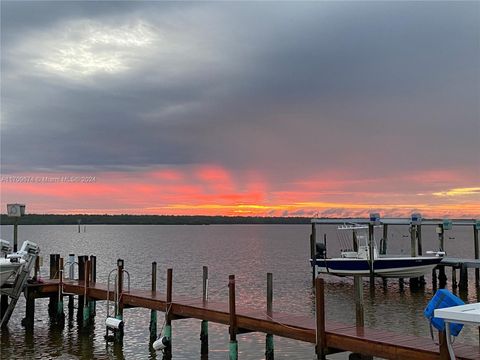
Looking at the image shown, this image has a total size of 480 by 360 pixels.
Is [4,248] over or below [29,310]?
over

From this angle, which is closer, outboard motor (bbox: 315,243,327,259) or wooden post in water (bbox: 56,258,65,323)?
wooden post in water (bbox: 56,258,65,323)

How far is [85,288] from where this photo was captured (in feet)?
64.2

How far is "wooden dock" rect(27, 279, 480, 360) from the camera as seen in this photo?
34.4 ft

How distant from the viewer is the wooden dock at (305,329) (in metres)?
10.5

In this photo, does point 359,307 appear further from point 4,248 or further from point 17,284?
point 4,248

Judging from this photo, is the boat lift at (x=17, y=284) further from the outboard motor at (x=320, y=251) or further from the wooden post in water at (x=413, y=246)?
the wooden post in water at (x=413, y=246)

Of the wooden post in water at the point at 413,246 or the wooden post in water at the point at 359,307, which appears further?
the wooden post in water at the point at 413,246

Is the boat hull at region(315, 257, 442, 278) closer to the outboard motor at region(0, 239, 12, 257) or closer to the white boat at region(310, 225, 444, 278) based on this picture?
the white boat at region(310, 225, 444, 278)

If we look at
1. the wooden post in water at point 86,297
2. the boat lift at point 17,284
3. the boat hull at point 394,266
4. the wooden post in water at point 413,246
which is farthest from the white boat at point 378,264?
the boat lift at point 17,284

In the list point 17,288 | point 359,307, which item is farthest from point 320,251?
point 359,307

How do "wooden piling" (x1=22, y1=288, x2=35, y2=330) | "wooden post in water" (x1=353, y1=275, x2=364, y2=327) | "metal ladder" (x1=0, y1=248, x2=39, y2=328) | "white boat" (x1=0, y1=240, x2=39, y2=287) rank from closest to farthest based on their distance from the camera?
"wooden post in water" (x1=353, y1=275, x2=364, y2=327), "white boat" (x1=0, y1=240, x2=39, y2=287), "metal ladder" (x1=0, y1=248, x2=39, y2=328), "wooden piling" (x1=22, y1=288, x2=35, y2=330)

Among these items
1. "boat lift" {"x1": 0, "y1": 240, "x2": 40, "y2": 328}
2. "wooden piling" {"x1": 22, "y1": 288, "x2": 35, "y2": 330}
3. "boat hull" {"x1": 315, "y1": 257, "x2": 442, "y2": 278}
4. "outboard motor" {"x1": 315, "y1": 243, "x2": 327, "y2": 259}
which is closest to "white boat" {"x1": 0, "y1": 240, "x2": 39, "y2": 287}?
"boat lift" {"x1": 0, "y1": 240, "x2": 40, "y2": 328}

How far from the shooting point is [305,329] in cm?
1258

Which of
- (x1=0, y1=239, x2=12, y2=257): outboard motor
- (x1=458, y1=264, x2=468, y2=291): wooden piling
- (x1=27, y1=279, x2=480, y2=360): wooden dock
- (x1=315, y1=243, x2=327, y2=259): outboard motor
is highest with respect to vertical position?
(x1=0, y1=239, x2=12, y2=257): outboard motor
